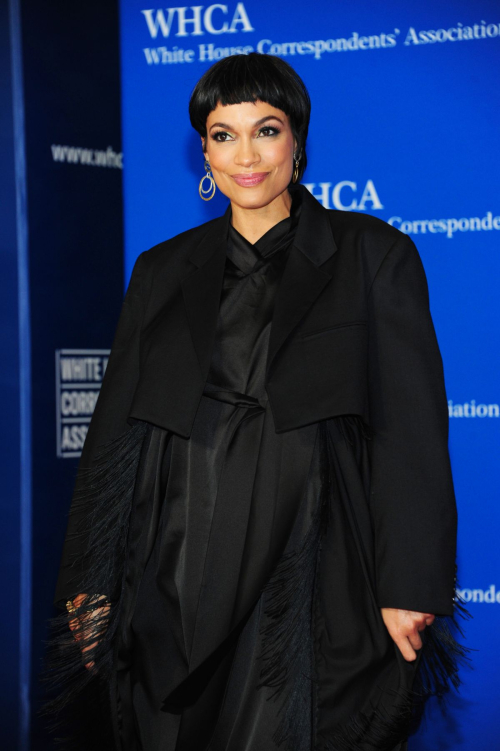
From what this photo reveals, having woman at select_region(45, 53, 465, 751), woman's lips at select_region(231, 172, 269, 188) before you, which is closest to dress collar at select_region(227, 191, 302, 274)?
woman at select_region(45, 53, 465, 751)

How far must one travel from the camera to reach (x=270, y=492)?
1.86 m

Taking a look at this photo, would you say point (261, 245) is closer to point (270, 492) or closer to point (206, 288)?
point (206, 288)

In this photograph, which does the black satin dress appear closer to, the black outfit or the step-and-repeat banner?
the black outfit

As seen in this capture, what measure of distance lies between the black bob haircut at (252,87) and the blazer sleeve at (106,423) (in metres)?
0.44

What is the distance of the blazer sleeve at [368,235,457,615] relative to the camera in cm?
175

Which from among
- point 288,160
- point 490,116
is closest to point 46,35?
point 288,160

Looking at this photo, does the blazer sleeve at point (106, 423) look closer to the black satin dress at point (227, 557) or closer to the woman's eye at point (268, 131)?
the black satin dress at point (227, 557)

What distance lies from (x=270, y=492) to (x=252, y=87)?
87 cm

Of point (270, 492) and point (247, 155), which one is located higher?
point (247, 155)

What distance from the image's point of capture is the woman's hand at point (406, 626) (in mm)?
1767

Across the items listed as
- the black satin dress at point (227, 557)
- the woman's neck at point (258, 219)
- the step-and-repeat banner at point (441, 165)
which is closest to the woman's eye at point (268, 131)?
the woman's neck at point (258, 219)

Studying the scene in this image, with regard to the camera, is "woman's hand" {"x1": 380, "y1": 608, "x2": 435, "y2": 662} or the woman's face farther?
the woman's face

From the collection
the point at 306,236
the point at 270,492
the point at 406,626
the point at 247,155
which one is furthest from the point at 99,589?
the point at 247,155

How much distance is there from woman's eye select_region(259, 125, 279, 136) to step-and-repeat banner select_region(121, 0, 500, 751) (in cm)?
116
